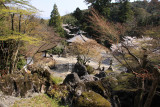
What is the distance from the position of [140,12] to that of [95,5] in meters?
9.99

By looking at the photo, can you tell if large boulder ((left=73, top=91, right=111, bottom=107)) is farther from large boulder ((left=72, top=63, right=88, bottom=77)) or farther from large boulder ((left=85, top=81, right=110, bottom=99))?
large boulder ((left=72, top=63, right=88, bottom=77))

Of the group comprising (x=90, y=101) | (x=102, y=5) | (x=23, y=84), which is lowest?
(x=90, y=101)

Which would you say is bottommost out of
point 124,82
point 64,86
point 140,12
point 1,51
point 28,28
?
point 64,86

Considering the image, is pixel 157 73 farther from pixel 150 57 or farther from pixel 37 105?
pixel 37 105

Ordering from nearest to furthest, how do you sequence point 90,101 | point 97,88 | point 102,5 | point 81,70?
1. point 90,101
2. point 97,88
3. point 81,70
4. point 102,5

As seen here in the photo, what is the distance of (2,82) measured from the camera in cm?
439

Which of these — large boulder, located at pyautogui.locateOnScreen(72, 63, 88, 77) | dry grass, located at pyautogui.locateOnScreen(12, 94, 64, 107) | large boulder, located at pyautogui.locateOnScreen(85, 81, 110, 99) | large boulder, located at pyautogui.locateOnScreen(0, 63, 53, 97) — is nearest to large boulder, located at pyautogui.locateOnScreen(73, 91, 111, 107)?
large boulder, located at pyautogui.locateOnScreen(85, 81, 110, 99)

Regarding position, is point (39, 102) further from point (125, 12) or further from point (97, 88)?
point (125, 12)

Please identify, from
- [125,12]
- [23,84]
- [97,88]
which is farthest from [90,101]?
[125,12]

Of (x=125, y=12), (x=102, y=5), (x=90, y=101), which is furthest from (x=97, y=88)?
(x=125, y=12)

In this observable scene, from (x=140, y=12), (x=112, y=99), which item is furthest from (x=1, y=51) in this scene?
(x=140, y=12)

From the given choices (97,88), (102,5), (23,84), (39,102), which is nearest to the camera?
(39,102)

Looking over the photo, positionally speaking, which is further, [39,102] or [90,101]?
[39,102]

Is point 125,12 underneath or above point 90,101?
above
